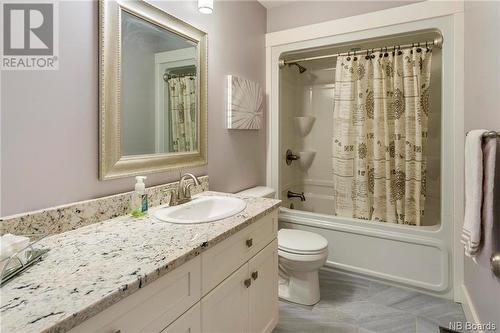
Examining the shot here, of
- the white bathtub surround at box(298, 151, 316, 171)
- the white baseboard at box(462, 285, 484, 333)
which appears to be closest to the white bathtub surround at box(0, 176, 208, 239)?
the white baseboard at box(462, 285, 484, 333)

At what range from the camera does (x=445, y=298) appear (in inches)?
78.9

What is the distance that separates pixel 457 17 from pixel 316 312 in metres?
2.31

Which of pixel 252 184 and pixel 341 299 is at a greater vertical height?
pixel 252 184

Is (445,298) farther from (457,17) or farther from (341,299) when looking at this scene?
(457,17)

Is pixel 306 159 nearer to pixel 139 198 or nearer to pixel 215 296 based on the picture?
pixel 139 198

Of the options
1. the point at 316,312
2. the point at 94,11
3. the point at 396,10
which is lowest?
the point at 316,312

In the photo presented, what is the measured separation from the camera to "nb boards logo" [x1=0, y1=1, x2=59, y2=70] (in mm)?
949

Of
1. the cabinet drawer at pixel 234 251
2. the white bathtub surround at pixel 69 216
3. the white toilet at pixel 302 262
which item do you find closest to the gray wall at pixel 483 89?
the white toilet at pixel 302 262

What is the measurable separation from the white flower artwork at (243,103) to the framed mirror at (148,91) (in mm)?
278

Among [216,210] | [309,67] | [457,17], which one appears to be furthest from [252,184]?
[457,17]

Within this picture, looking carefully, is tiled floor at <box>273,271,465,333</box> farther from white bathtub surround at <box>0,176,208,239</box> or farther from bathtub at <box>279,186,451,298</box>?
white bathtub surround at <box>0,176,208,239</box>

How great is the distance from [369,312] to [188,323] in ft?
4.86

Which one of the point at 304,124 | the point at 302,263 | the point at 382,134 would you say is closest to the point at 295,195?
the point at 304,124

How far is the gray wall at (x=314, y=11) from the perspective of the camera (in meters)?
2.23
